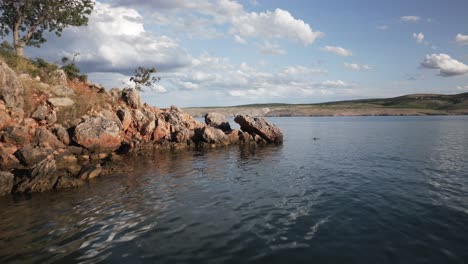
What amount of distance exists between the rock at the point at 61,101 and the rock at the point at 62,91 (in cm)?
183

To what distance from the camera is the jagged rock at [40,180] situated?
74.6 ft

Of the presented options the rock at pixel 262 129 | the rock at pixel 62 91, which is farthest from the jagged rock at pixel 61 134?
the rock at pixel 262 129

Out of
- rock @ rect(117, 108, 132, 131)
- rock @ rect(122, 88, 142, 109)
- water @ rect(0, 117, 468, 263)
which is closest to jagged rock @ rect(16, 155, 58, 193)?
water @ rect(0, 117, 468, 263)

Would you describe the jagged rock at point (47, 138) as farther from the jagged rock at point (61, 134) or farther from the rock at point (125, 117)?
the rock at point (125, 117)

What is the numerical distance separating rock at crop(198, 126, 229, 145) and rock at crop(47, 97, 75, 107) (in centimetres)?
2103

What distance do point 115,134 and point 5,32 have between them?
3027 cm

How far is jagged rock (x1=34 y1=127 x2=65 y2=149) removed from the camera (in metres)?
34.2

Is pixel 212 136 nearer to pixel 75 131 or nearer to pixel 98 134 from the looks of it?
pixel 98 134

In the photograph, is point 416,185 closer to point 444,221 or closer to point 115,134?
point 444,221

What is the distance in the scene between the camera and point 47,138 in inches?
1374

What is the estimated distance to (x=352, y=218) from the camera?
53.1 feet

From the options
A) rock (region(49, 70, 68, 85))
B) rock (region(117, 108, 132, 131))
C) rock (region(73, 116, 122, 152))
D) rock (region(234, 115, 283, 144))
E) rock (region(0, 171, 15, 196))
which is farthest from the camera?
rock (region(234, 115, 283, 144))

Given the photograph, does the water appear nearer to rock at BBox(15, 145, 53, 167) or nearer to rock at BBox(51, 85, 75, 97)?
rock at BBox(15, 145, 53, 167)

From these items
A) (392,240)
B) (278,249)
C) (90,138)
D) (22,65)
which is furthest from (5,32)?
(392,240)
